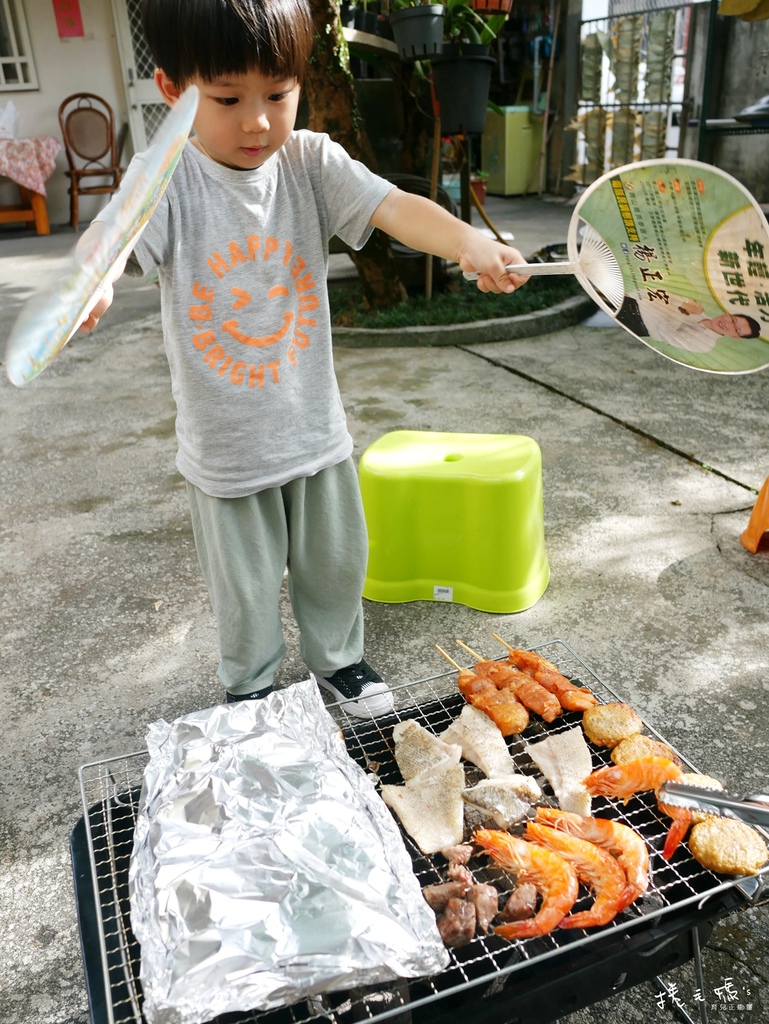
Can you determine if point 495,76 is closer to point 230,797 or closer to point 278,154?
point 278,154

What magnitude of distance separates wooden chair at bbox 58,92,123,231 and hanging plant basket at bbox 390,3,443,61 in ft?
20.3

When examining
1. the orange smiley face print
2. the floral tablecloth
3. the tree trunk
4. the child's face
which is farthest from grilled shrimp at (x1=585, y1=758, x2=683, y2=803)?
the floral tablecloth

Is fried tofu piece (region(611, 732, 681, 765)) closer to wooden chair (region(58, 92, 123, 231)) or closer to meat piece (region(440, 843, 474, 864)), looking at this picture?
meat piece (region(440, 843, 474, 864))

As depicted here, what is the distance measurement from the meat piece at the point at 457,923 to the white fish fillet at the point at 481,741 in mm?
312

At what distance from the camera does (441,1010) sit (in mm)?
1227

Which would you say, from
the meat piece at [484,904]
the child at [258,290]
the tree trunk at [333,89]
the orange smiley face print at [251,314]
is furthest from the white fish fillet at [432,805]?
the tree trunk at [333,89]

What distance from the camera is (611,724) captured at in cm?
168

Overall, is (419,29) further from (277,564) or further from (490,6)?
(277,564)

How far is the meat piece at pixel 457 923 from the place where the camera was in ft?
4.23

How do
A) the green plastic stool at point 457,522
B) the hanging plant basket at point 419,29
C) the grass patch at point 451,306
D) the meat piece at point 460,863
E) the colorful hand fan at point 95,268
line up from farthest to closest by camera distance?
1. the grass patch at point 451,306
2. the hanging plant basket at point 419,29
3. the green plastic stool at point 457,522
4. the meat piece at point 460,863
5. the colorful hand fan at point 95,268

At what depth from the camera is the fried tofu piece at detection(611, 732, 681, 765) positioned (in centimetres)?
161

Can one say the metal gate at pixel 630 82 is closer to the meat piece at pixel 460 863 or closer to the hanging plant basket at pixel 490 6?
the hanging plant basket at pixel 490 6

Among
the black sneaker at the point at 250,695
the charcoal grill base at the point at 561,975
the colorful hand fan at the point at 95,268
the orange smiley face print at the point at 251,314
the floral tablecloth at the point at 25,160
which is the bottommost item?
the black sneaker at the point at 250,695

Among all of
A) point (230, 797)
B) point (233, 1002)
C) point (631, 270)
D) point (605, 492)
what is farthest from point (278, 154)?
point (605, 492)
